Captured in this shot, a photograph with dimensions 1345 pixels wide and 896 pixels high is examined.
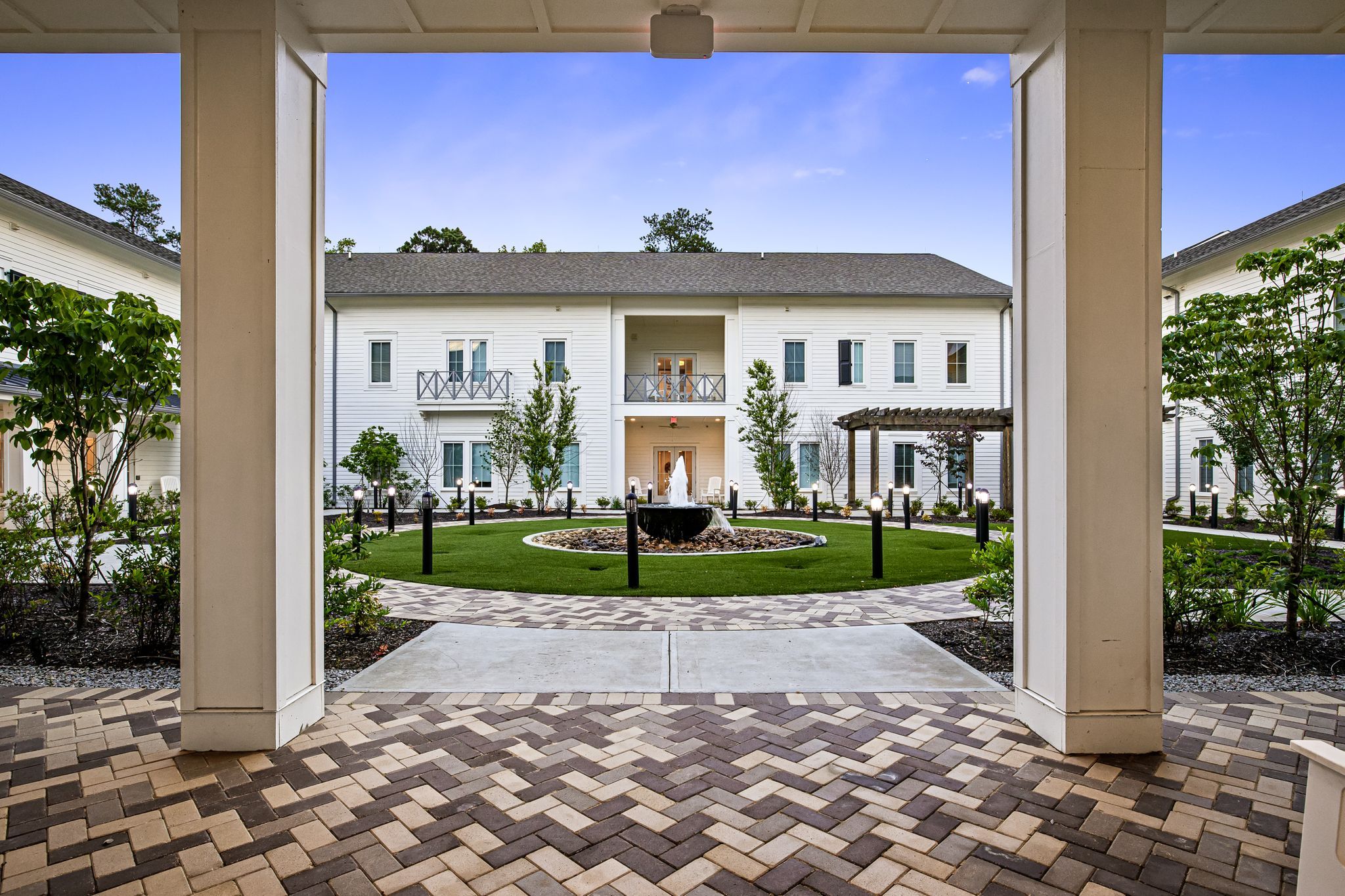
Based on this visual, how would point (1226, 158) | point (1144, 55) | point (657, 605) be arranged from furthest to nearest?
point (1226, 158) → point (657, 605) → point (1144, 55)

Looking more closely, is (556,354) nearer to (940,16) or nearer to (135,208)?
(940,16)

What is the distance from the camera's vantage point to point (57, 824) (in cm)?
234

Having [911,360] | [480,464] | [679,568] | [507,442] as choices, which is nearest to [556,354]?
[507,442]

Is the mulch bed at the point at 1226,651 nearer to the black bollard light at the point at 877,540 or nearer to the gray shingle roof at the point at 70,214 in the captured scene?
the black bollard light at the point at 877,540

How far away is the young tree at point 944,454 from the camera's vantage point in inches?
764

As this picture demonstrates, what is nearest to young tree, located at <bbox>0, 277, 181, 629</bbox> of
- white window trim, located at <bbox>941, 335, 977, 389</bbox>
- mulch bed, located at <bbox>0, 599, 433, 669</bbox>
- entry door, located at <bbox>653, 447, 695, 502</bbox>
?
mulch bed, located at <bbox>0, 599, 433, 669</bbox>

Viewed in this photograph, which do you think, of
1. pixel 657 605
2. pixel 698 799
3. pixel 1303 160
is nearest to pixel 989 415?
pixel 1303 160

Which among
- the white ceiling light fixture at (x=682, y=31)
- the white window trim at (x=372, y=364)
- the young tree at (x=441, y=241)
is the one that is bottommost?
the white ceiling light fixture at (x=682, y=31)

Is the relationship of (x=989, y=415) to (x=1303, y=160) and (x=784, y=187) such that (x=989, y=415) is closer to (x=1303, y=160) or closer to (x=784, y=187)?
(x=1303, y=160)

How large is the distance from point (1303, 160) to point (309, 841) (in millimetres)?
20438

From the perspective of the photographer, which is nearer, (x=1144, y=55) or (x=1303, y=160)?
(x=1144, y=55)

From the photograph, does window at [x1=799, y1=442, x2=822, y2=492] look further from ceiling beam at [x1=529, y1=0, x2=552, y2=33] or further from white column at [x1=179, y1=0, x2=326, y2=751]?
white column at [x1=179, y1=0, x2=326, y2=751]

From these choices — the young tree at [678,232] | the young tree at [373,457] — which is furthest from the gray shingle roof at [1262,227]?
the young tree at [678,232]

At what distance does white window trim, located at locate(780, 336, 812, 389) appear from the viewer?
21.0 meters
